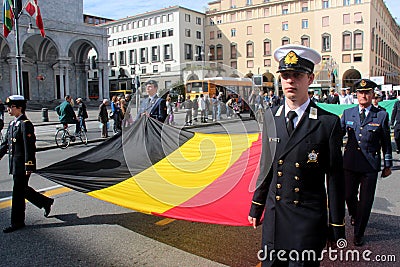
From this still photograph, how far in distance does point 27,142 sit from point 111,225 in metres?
1.65

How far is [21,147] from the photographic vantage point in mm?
5262

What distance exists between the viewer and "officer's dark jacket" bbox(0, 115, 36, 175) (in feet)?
17.0

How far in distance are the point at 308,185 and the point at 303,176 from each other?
0.08 meters

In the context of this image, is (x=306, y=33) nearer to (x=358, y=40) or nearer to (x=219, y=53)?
(x=358, y=40)

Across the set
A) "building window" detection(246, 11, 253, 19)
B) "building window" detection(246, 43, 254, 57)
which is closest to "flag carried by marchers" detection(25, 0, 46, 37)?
"building window" detection(246, 43, 254, 57)

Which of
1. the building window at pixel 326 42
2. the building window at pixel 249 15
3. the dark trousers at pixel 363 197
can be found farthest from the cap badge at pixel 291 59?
the building window at pixel 249 15

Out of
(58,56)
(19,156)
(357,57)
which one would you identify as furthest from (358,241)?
(357,57)

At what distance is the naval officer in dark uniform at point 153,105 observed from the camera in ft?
18.7

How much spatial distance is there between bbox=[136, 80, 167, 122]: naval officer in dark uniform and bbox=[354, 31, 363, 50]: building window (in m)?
65.5

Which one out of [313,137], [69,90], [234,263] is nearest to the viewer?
[313,137]

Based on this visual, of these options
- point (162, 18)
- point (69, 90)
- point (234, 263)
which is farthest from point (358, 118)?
point (162, 18)

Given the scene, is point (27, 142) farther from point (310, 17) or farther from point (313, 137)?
point (310, 17)

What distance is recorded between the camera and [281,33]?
73.1m

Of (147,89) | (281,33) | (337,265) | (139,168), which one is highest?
(281,33)
